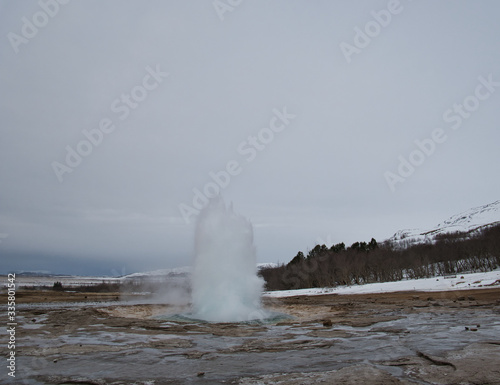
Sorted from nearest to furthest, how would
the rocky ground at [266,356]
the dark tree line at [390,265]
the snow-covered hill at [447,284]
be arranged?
the rocky ground at [266,356]
the snow-covered hill at [447,284]
the dark tree line at [390,265]

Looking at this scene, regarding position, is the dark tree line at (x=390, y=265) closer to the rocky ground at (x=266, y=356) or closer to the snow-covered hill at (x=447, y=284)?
the snow-covered hill at (x=447, y=284)

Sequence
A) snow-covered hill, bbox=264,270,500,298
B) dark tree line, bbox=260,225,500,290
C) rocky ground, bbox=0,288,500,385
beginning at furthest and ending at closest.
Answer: dark tree line, bbox=260,225,500,290 → snow-covered hill, bbox=264,270,500,298 → rocky ground, bbox=0,288,500,385

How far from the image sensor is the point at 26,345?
927cm

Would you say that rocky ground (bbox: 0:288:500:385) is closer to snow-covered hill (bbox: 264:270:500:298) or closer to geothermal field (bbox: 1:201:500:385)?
geothermal field (bbox: 1:201:500:385)

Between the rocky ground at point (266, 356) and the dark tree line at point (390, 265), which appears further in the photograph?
the dark tree line at point (390, 265)

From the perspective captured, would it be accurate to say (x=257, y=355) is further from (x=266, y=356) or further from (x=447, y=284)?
(x=447, y=284)

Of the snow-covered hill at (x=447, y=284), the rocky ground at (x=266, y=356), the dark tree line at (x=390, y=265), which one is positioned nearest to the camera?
the rocky ground at (x=266, y=356)

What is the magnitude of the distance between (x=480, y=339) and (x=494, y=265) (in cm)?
7656

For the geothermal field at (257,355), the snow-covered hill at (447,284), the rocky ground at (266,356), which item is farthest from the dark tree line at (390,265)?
the rocky ground at (266,356)

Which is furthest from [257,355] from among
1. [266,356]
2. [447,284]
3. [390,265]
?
[390,265]

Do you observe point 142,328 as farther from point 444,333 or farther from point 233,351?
point 444,333

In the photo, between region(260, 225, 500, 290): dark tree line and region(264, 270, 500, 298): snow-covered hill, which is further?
region(260, 225, 500, 290): dark tree line

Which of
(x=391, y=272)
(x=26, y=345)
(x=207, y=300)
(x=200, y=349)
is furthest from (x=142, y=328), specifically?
(x=391, y=272)

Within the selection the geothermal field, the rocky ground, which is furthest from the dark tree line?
the rocky ground
